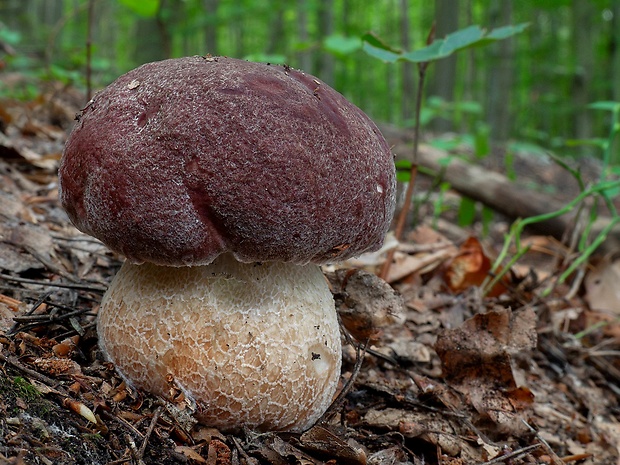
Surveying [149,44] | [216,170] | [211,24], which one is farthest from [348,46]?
[211,24]

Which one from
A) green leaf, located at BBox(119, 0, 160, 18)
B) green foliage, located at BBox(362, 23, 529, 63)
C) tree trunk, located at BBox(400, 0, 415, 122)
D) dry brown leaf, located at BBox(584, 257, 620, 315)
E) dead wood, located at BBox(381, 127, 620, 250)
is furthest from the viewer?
tree trunk, located at BBox(400, 0, 415, 122)

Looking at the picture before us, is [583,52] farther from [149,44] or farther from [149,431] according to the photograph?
[149,431]

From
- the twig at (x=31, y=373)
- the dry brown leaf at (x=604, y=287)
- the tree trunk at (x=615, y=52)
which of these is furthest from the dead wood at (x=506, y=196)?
the tree trunk at (x=615, y=52)

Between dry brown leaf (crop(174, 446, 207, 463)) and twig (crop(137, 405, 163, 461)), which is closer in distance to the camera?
twig (crop(137, 405, 163, 461))

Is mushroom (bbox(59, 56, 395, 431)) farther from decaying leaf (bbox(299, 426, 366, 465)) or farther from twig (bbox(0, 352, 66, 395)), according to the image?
twig (bbox(0, 352, 66, 395))

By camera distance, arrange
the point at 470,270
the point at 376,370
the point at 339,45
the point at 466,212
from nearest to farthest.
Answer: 1. the point at 376,370
2. the point at 470,270
3. the point at 339,45
4. the point at 466,212

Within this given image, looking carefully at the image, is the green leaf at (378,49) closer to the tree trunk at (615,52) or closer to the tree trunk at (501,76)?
the tree trunk at (501,76)

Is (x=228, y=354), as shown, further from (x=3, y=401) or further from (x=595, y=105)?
(x=595, y=105)

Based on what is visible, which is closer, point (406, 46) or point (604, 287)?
point (604, 287)

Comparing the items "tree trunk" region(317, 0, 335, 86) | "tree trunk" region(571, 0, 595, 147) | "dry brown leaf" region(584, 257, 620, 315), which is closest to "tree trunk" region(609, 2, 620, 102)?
"tree trunk" region(571, 0, 595, 147)
